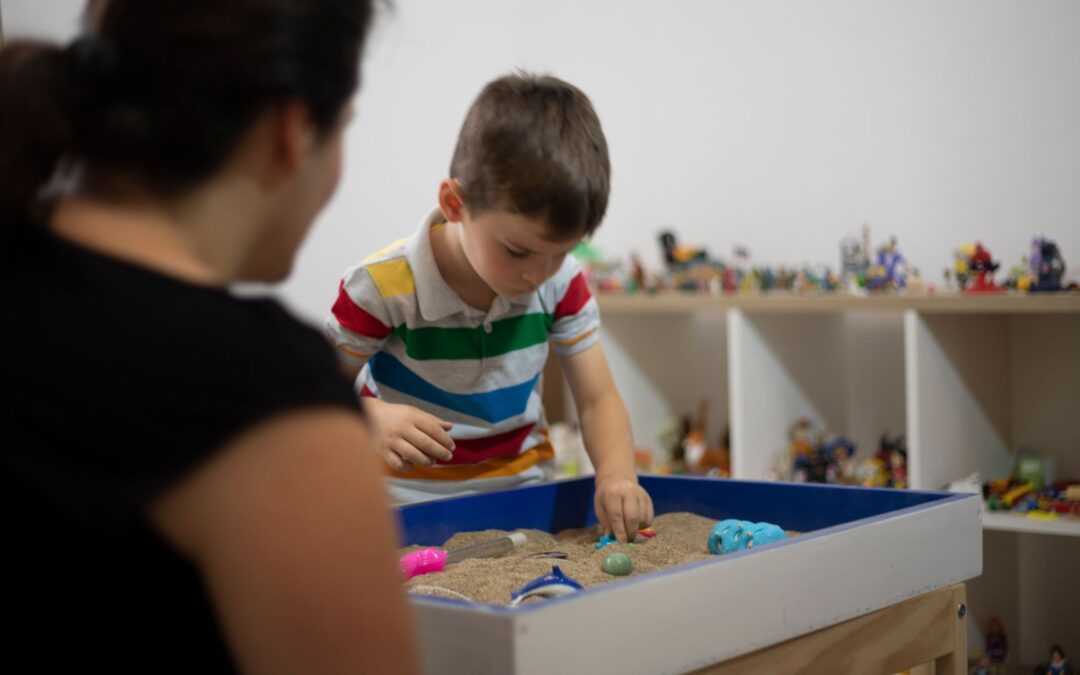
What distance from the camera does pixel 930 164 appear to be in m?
2.23

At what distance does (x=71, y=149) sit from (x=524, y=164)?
671 millimetres

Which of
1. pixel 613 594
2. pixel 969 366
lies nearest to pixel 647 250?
pixel 969 366

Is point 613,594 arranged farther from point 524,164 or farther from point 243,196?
point 524,164

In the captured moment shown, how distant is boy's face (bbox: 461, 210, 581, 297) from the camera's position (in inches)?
46.4

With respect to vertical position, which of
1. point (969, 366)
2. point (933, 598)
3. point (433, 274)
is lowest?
point (933, 598)

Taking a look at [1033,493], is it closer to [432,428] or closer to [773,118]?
[773,118]

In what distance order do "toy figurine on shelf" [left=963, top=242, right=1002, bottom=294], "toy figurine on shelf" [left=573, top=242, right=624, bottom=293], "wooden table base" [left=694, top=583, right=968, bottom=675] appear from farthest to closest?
"toy figurine on shelf" [left=573, top=242, right=624, bottom=293] → "toy figurine on shelf" [left=963, top=242, right=1002, bottom=294] → "wooden table base" [left=694, top=583, right=968, bottom=675]

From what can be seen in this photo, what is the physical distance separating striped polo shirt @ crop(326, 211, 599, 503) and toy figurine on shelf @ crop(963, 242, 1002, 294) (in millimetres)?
835

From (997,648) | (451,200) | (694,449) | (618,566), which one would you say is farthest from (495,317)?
(997,648)

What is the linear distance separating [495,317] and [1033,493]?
1125 millimetres

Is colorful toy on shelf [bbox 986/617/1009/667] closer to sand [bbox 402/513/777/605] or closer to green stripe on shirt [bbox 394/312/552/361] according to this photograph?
sand [bbox 402/513/777/605]

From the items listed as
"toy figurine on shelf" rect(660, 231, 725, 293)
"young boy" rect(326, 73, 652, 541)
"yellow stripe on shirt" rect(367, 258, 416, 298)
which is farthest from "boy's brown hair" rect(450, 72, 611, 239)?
"toy figurine on shelf" rect(660, 231, 725, 293)

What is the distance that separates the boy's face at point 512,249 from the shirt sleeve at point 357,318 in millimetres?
122

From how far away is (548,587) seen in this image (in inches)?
36.5
